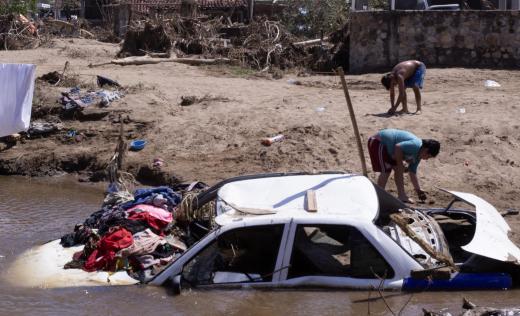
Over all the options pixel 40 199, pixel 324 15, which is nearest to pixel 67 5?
pixel 324 15

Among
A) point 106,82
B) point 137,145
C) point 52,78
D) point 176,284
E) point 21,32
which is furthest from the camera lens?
point 21,32

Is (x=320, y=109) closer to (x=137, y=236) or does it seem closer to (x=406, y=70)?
(x=406, y=70)

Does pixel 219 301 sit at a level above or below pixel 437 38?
below

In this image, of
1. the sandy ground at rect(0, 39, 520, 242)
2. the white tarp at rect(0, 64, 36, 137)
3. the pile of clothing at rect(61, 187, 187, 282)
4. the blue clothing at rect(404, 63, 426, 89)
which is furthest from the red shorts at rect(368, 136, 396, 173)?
the white tarp at rect(0, 64, 36, 137)

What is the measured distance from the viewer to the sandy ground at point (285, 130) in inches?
474

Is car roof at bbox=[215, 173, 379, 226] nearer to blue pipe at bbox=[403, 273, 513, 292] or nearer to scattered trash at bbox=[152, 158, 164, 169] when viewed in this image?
blue pipe at bbox=[403, 273, 513, 292]

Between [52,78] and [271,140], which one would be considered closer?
[271,140]

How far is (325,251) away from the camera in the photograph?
6.61 meters

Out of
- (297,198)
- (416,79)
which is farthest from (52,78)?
(297,198)

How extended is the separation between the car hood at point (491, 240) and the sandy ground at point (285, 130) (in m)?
2.20

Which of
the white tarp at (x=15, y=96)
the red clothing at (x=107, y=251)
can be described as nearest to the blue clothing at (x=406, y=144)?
the red clothing at (x=107, y=251)

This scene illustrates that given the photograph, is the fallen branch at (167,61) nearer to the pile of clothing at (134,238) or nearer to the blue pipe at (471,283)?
the pile of clothing at (134,238)

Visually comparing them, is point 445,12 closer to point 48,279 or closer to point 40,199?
point 40,199

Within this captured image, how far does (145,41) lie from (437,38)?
8.54 m
